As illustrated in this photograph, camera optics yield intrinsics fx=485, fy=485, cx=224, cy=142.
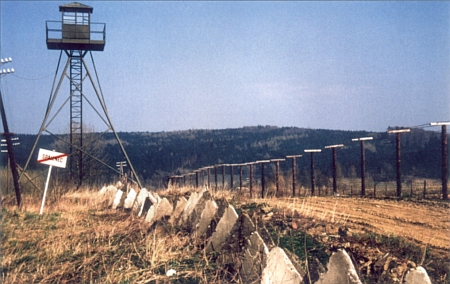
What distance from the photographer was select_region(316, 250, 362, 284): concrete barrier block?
3.71 metres

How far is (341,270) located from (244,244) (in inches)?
107

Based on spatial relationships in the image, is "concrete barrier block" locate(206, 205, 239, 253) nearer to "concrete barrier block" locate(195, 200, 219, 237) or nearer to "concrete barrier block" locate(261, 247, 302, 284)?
"concrete barrier block" locate(195, 200, 219, 237)

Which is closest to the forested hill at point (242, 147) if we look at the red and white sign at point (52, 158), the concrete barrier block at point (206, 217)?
the red and white sign at point (52, 158)

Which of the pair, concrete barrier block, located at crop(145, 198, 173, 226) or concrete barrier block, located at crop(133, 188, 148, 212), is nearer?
concrete barrier block, located at crop(145, 198, 173, 226)

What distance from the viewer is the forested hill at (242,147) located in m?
52.2

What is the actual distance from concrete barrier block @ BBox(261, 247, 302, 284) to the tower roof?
884 inches

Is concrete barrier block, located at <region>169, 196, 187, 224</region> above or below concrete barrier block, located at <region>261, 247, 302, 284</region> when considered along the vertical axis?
below

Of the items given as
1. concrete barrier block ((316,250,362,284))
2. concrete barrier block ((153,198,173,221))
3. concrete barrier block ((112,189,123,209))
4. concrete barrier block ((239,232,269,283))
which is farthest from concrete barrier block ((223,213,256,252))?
concrete barrier block ((112,189,123,209))

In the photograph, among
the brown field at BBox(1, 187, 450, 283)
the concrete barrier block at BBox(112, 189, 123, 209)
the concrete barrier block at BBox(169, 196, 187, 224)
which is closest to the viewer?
the brown field at BBox(1, 187, 450, 283)

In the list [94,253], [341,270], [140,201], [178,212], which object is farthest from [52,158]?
[341,270]

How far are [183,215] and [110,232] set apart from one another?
56.2 inches

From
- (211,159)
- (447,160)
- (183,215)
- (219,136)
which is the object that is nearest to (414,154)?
(447,160)

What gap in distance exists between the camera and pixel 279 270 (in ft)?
14.6

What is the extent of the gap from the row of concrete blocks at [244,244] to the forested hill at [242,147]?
104ft
